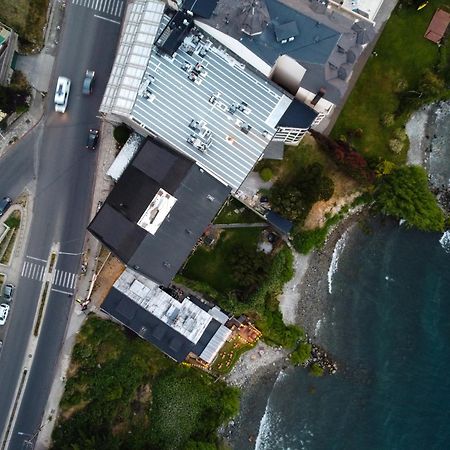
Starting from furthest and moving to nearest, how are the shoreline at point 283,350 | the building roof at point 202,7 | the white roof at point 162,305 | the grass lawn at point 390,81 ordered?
the shoreline at point 283,350 → the grass lawn at point 390,81 → the white roof at point 162,305 → the building roof at point 202,7

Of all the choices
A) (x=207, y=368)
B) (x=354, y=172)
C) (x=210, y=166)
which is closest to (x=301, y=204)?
(x=354, y=172)

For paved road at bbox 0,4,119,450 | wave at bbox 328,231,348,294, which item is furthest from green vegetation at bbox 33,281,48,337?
wave at bbox 328,231,348,294

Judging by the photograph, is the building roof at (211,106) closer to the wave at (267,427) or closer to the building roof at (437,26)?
the building roof at (437,26)

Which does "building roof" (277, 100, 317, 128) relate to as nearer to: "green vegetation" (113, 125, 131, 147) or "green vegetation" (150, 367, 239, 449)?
"green vegetation" (113, 125, 131, 147)

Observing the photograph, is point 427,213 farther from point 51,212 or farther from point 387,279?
point 51,212

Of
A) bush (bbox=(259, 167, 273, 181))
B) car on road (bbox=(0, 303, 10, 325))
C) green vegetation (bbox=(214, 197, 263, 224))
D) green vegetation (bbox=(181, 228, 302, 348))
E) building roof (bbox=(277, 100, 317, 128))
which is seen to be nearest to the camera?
building roof (bbox=(277, 100, 317, 128))

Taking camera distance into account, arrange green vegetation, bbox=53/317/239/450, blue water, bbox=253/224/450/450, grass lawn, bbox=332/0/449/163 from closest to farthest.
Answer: green vegetation, bbox=53/317/239/450
grass lawn, bbox=332/0/449/163
blue water, bbox=253/224/450/450

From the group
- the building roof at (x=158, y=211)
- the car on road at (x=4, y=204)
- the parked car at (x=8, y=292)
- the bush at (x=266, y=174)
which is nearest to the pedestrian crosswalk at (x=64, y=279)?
the parked car at (x=8, y=292)
